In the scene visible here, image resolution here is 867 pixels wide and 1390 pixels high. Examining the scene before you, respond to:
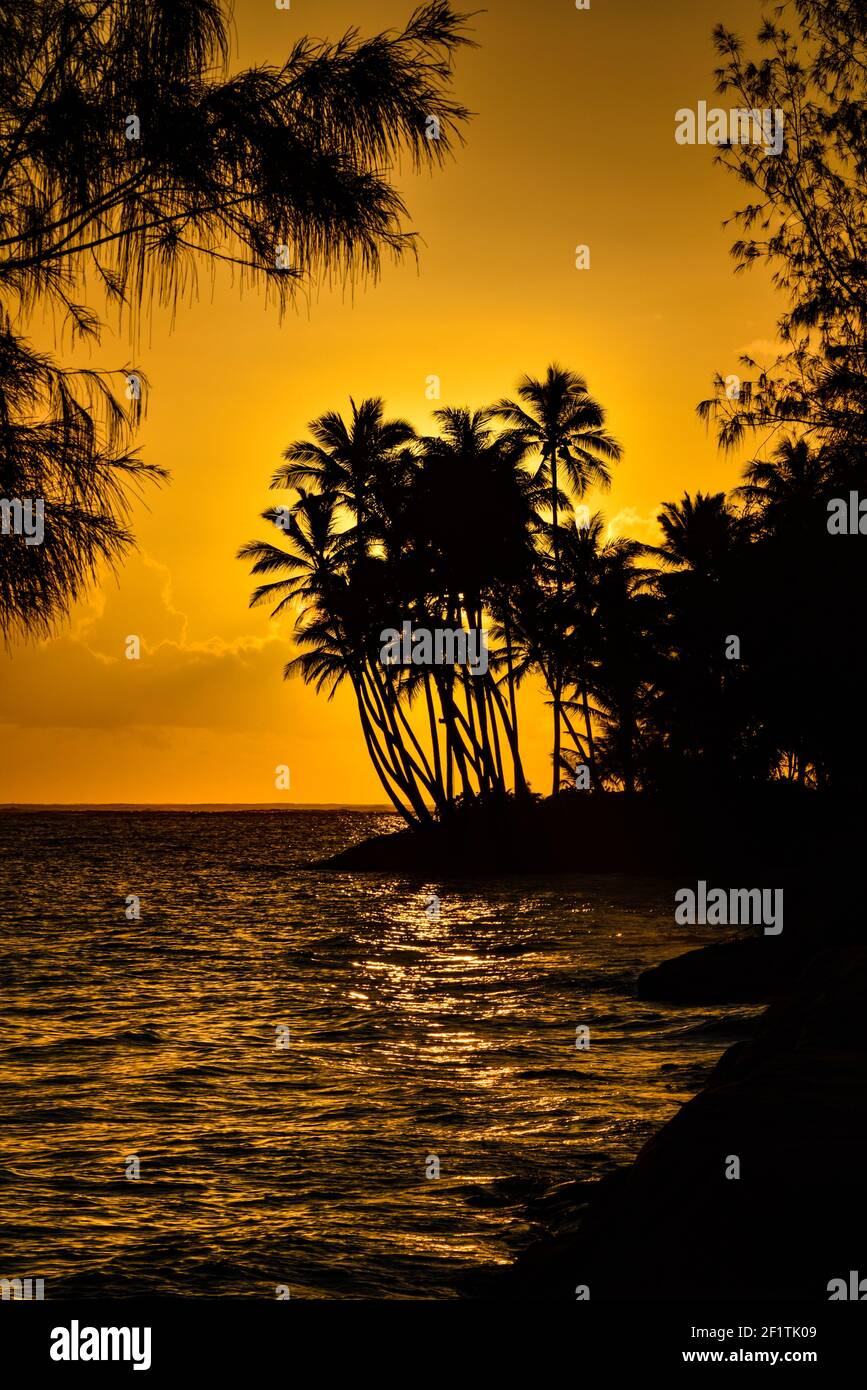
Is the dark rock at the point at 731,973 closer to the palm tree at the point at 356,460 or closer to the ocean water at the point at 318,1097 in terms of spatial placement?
the ocean water at the point at 318,1097

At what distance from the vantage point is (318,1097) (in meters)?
11.1

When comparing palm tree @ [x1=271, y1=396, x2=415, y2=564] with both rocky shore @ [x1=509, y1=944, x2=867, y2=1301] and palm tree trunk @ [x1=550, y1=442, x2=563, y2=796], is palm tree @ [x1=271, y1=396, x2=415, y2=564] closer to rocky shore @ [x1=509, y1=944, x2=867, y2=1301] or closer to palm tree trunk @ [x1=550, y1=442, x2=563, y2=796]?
palm tree trunk @ [x1=550, y1=442, x2=563, y2=796]

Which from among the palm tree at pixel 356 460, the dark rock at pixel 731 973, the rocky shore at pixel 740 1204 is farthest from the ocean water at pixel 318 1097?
the palm tree at pixel 356 460

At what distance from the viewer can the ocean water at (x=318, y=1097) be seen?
23.9ft

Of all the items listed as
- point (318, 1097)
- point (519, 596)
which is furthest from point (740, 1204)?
point (519, 596)

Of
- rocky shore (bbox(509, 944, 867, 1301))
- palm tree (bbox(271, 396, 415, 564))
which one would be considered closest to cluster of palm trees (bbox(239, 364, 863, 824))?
palm tree (bbox(271, 396, 415, 564))

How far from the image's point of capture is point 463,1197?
812 centimetres

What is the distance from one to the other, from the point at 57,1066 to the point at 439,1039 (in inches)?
165

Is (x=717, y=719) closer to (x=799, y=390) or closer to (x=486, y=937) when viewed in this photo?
(x=486, y=937)

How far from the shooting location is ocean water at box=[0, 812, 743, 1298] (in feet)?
23.9

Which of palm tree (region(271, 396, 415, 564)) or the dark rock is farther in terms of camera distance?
palm tree (region(271, 396, 415, 564))

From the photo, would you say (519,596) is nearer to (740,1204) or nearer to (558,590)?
(558,590)
